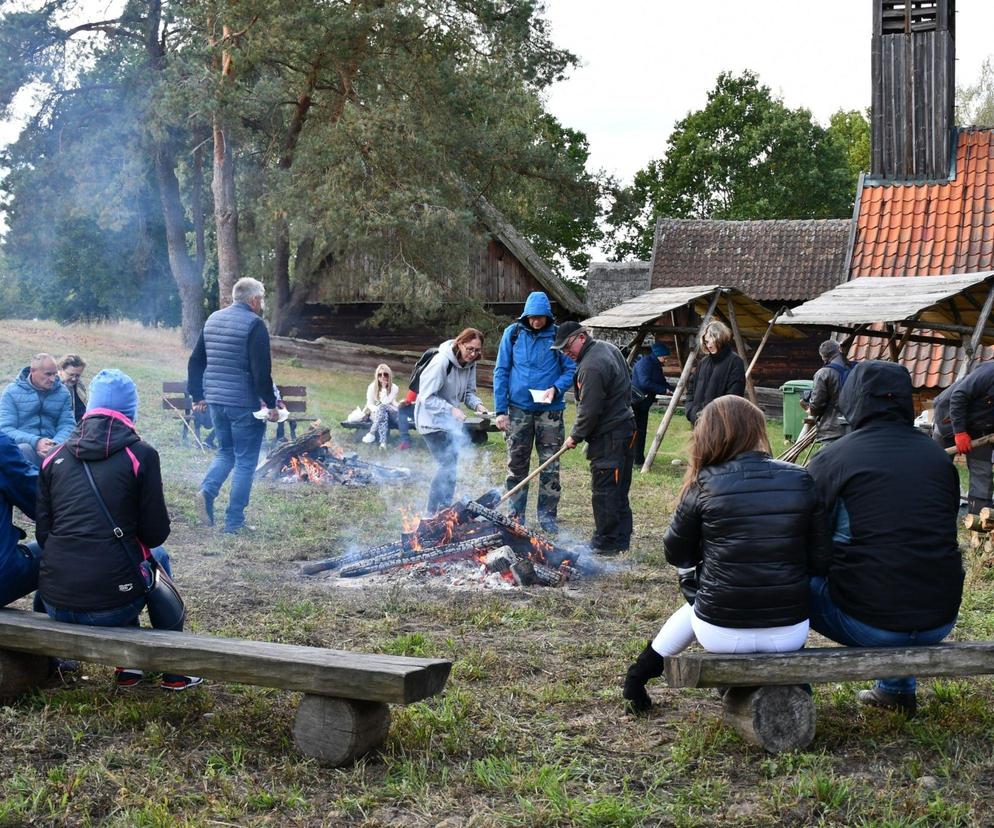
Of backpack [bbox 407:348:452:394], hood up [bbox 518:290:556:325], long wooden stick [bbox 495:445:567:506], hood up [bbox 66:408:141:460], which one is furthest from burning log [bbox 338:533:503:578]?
hood up [bbox 66:408:141:460]

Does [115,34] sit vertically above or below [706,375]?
above

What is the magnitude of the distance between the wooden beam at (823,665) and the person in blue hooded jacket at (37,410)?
5702mm

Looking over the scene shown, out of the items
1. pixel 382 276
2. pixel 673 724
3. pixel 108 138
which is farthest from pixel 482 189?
pixel 673 724

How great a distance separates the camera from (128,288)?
32.9 m

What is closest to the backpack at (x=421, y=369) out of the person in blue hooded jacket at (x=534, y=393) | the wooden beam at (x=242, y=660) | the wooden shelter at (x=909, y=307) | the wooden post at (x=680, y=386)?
the person in blue hooded jacket at (x=534, y=393)

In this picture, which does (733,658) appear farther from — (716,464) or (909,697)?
(909,697)

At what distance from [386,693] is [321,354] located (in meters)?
23.4

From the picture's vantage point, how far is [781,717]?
405cm

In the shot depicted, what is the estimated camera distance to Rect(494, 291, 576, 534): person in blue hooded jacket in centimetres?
895

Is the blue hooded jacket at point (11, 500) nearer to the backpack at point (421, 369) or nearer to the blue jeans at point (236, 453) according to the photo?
the blue jeans at point (236, 453)

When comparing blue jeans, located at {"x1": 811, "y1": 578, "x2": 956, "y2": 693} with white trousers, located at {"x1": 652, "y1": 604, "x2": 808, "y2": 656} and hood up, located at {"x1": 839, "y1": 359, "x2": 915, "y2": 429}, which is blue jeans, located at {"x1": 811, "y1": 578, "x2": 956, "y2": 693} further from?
hood up, located at {"x1": 839, "y1": 359, "x2": 915, "y2": 429}

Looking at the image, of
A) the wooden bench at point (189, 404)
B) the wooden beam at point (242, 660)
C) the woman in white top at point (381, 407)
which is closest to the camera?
the wooden beam at point (242, 660)

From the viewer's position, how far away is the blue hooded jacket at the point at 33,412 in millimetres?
7938

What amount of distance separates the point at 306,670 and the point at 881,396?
2.48 m
